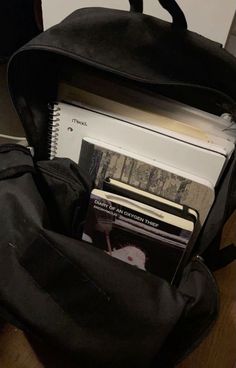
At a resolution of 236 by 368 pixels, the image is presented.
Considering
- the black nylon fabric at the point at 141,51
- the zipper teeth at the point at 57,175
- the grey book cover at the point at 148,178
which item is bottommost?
the zipper teeth at the point at 57,175

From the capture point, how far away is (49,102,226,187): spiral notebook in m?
0.59

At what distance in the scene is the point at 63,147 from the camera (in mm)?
687

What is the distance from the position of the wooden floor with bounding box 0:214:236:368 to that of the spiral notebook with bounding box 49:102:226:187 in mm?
267

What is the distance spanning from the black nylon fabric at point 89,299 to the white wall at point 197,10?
1.22 feet

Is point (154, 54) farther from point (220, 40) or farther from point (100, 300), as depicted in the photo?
point (100, 300)

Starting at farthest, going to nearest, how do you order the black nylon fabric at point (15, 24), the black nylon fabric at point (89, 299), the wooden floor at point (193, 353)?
the black nylon fabric at point (15, 24) < the wooden floor at point (193, 353) < the black nylon fabric at point (89, 299)

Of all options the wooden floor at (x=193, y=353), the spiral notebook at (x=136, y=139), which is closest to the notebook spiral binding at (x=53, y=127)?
the spiral notebook at (x=136, y=139)

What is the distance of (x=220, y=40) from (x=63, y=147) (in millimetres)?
309

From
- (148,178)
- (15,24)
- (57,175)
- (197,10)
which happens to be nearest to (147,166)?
(148,178)

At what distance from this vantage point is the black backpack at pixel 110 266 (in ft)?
1.71

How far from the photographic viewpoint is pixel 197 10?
624 mm

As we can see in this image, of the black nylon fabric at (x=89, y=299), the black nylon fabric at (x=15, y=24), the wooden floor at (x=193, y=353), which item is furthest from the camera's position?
the black nylon fabric at (x=15, y=24)

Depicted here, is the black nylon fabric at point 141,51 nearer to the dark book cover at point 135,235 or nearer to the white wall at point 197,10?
the white wall at point 197,10

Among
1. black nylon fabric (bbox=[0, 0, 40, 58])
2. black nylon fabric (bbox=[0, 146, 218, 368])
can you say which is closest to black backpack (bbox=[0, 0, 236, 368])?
black nylon fabric (bbox=[0, 146, 218, 368])
